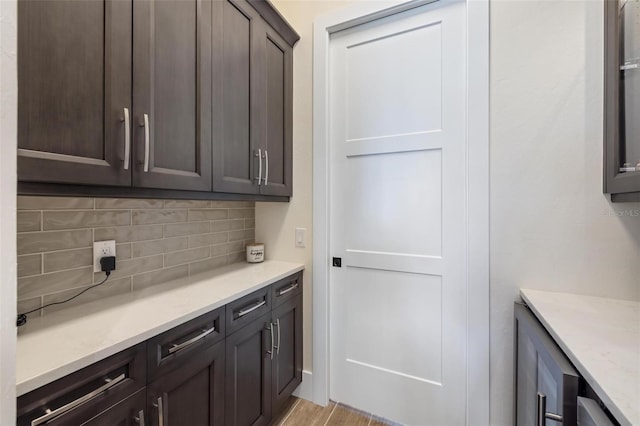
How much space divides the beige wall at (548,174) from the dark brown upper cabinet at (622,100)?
6 centimetres

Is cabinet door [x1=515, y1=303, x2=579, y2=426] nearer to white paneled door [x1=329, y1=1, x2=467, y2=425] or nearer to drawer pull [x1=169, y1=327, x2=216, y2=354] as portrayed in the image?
white paneled door [x1=329, y1=1, x2=467, y2=425]

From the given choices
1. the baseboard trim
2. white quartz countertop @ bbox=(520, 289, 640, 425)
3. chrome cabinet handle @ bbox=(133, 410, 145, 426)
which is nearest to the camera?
white quartz countertop @ bbox=(520, 289, 640, 425)

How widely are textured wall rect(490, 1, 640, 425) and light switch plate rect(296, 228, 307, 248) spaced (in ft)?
3.62

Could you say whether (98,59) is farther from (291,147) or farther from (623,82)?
(623,82)

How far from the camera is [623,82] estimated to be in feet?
3.63

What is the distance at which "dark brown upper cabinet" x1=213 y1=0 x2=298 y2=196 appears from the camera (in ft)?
4.38

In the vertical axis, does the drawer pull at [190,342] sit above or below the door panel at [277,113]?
below

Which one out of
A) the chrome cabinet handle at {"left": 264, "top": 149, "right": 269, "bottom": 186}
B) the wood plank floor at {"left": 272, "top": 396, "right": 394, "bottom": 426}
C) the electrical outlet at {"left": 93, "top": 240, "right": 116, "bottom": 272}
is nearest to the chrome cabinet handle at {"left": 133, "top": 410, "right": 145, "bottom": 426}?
the electrical outlet at {"left": 93, "top": 240, "right": 116, "bottom": 272}

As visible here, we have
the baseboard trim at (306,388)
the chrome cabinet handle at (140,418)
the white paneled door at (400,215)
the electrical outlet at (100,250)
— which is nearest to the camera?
the chrome cabinet handle at (140,418)

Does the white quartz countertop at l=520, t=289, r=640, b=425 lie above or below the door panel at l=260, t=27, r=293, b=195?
below

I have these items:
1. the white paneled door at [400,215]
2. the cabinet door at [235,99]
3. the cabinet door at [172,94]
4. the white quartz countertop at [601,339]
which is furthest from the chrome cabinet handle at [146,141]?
the white quartz countertop at [601,339]

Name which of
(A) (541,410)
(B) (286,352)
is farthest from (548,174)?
(B) (286,352)

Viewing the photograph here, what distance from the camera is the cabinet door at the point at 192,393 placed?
92cm

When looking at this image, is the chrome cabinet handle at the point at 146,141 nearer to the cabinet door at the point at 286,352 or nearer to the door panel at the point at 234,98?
the door panel at the point at 234,98
